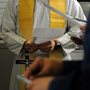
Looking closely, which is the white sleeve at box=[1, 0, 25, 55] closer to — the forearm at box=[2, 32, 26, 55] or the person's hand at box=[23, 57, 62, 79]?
the forearm at box=[2, 32, 26, 55]

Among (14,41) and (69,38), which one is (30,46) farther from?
(69,38)

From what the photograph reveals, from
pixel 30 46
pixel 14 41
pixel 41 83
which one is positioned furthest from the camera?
pixel 14 41

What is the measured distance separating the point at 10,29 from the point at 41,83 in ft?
5.11

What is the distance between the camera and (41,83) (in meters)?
0.85

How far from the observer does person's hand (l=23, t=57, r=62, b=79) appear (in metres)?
0.89

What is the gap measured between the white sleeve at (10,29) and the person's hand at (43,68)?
1.38m

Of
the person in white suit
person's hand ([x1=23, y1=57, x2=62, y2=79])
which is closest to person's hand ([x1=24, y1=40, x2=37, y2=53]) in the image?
the person in white suit

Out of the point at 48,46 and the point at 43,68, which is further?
the point at 48,46

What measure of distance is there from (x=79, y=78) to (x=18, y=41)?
59.4 inches

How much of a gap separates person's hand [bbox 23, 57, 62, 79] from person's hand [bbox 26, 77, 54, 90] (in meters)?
0.03

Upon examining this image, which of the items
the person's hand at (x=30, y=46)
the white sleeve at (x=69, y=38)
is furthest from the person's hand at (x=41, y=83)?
the white sleeve at (x=69, y=38)

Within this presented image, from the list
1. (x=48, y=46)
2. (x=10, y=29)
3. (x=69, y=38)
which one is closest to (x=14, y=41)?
(x=10, y=29)

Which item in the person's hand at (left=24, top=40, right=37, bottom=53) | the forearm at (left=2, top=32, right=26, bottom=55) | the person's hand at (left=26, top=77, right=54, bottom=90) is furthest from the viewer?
the forearm at (left=2, top=32, right=26, bottom=55)

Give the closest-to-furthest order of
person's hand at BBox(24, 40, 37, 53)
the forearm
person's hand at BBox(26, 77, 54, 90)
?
person's hand at BBox(26, 77, 54, 90)
person's hand at BBox(24, 40, 37, 53)
the forearm
